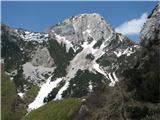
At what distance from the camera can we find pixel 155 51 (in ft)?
216

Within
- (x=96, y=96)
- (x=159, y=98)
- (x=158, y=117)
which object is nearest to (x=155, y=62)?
(x=159, y=98)

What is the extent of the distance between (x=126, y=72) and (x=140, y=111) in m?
13.3

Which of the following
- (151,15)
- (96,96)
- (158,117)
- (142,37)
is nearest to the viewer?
(158,117)

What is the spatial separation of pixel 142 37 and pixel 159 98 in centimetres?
1923

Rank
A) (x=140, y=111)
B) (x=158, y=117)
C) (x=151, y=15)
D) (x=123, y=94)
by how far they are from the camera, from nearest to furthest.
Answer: (x=158, y=117)
(x=140, y=111)
(x=123, y=94)
(x=151, y=15)

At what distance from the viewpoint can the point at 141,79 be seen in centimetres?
6512

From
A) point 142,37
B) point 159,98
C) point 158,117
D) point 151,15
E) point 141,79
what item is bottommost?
point 158,117

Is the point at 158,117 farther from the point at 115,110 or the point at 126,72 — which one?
the point at 126,72

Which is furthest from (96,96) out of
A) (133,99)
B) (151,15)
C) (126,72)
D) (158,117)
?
(158,117)

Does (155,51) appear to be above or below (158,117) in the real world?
above

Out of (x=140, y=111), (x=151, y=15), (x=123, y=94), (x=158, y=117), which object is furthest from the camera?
(x=151, y=15)

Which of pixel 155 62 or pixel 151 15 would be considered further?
pixel 151 15

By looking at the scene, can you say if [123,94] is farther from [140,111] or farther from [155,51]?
[155,51]

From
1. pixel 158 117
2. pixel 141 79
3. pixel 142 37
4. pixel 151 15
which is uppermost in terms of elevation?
pixel 151 15
